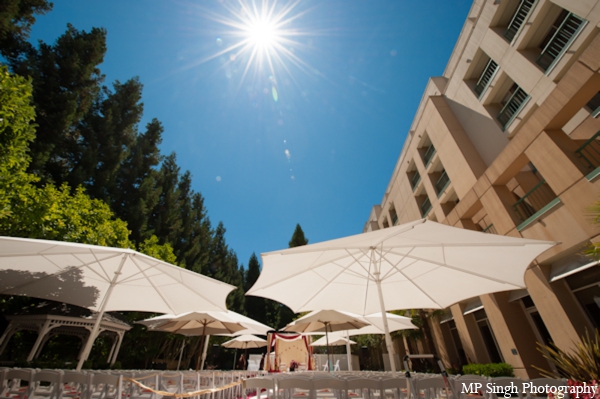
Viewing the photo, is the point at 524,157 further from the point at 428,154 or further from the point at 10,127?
the point at 10,127

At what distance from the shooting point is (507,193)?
1025 cm

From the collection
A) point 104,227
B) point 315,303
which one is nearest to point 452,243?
point 315,303

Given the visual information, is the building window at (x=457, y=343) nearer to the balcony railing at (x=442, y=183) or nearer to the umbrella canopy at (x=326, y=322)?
the balcony railing at (x=442, y=183)

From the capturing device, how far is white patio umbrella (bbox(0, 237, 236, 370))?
5137 mm

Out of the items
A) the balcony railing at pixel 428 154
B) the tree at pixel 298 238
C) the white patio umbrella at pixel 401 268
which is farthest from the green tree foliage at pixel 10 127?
the tree at pixel 298 238

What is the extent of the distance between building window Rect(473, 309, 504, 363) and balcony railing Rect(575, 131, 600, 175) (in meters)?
8.29

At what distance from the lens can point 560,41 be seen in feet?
30.7

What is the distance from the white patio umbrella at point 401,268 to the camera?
407cm

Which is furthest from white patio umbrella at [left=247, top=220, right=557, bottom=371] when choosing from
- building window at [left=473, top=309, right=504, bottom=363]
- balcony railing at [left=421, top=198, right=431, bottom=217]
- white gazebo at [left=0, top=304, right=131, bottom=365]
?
balcony railing at [left=421, top=198, right=431, bottom=217]

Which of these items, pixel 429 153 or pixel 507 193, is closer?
pixel 507 193

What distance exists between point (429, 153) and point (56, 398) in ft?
62.4

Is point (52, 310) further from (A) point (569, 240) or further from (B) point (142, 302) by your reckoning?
(A) point (569, 240)

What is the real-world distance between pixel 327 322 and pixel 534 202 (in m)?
9.35

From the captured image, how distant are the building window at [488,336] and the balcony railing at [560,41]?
11.2 meters
